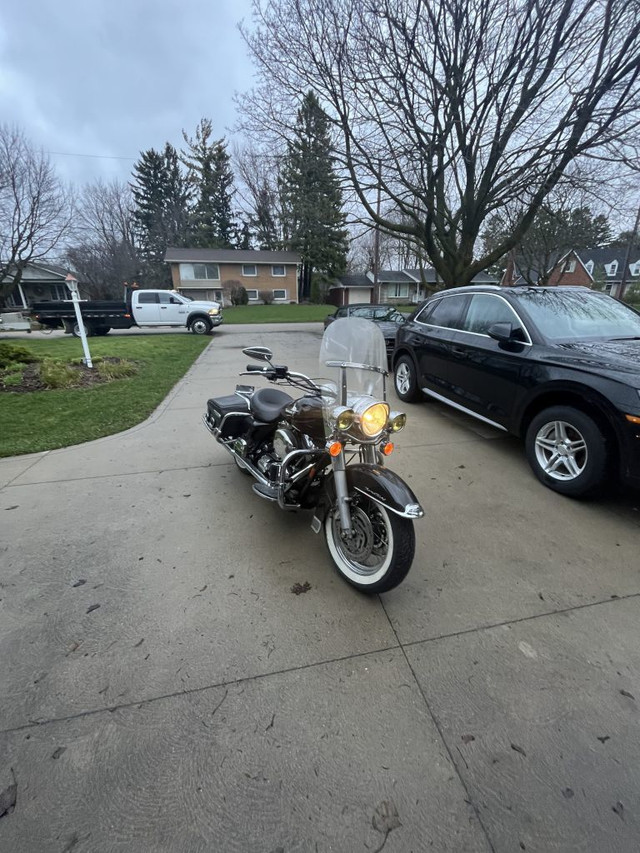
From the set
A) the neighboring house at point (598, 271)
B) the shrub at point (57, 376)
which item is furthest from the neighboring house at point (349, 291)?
the shrub at point (57, 376)

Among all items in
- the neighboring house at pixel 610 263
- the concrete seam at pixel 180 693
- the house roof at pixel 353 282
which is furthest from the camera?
the neighboring house at pixel 610 263

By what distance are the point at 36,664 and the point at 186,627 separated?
2.19ft

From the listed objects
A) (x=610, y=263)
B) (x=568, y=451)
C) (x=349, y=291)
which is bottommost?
(x=568, y=451)

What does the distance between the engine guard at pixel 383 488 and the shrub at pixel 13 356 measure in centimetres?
805

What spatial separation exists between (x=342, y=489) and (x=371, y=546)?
1.23 feet

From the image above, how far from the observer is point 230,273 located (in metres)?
34.8

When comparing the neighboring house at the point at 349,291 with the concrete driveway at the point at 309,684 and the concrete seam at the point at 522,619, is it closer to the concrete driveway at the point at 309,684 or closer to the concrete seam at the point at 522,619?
the concrete driveway at the point at 309,684

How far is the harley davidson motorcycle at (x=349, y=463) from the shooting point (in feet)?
6.49

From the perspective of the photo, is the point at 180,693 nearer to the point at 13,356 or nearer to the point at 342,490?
the point at 342,490

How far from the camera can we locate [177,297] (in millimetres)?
16781

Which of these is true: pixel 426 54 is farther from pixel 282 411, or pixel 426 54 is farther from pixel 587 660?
pixel 587 660

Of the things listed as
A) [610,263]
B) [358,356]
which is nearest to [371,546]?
[358,356]

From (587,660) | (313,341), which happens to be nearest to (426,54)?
(313,341)

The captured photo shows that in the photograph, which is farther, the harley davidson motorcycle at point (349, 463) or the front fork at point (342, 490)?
the front fork at point (342, 490)
